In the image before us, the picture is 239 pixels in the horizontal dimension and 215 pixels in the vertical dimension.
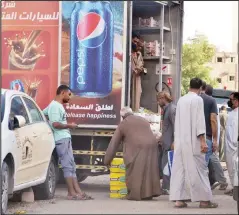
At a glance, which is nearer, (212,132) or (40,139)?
(40,139)

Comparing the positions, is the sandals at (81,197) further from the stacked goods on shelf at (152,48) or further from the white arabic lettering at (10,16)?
the stacked goods on shelf at (152,48)

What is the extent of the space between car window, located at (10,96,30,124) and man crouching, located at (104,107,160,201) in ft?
5.05

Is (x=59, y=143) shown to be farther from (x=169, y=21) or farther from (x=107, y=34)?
(x=169, y=21)

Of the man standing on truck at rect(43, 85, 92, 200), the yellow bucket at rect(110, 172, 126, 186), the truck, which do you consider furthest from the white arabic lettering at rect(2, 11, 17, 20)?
the yellow bucket at rect(110, 172, 126, 186)

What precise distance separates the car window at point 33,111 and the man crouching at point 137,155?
3.72 ft

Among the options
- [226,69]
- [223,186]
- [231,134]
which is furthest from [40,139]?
[226,69]

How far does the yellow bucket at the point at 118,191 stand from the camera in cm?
1267

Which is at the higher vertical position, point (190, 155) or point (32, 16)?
point (32, 16)

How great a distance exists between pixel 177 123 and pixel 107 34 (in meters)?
2.77

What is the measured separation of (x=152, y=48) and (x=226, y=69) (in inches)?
3521

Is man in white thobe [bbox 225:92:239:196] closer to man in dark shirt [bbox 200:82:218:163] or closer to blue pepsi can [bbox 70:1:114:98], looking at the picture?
man in dark shirt [bbox 200:82:218:163]

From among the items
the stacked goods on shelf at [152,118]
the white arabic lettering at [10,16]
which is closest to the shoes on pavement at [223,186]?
the stacked goods on shelf at [152,118]

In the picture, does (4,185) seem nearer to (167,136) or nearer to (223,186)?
(167,136)

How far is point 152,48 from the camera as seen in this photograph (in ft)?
49.6
